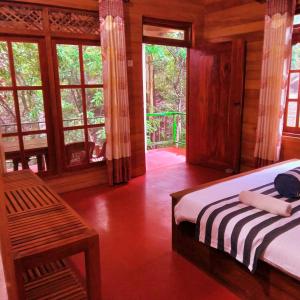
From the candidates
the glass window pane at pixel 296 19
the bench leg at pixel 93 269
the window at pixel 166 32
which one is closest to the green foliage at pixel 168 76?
the window at pixel 166 32

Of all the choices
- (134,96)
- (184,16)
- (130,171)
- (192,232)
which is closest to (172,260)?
(192,232)

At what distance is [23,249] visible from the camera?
1336 mm

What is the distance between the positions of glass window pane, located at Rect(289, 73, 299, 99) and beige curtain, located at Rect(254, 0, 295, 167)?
0.94 ft

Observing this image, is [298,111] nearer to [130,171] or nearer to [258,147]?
[258,147]

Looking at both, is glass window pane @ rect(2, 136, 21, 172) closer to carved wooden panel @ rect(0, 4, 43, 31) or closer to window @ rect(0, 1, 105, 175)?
window @ rect(0, 1, 105, 175)

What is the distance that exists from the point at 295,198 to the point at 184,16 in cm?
325

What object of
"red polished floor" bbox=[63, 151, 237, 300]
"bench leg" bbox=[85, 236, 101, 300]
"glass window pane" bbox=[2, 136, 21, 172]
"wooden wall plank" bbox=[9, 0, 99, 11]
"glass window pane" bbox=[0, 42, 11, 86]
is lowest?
"red polished floor" bbox=[63, 151, 237, 300]

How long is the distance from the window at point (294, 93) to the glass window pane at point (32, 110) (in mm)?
3033

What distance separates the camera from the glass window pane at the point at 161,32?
4.27 meters

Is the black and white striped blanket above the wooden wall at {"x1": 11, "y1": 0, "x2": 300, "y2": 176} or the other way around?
the other way around

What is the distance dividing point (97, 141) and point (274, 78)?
91.6 inches

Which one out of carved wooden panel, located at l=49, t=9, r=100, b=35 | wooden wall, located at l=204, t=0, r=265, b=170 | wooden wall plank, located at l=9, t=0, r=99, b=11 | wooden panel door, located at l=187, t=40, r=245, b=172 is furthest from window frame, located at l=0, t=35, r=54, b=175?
wooden wall, located at l=204, t=0, r=265, b=170

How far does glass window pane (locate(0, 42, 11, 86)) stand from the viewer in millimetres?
3125

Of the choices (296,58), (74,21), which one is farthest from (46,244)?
(296,58)
